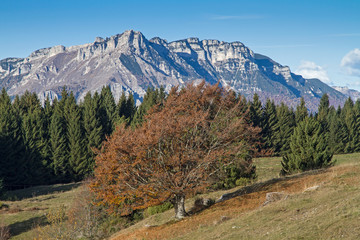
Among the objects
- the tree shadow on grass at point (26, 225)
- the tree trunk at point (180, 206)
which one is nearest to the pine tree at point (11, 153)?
the tree shadow on grass at point (26, 225)

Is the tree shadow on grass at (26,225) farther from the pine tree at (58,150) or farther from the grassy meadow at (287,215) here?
the pine tree at (58,150)

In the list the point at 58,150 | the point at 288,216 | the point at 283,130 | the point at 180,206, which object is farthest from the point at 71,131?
the point at 288,216

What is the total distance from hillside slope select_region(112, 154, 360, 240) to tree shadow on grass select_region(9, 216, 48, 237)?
59.2 feet

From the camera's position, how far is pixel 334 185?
20.3m

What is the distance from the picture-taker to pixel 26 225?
125 ft

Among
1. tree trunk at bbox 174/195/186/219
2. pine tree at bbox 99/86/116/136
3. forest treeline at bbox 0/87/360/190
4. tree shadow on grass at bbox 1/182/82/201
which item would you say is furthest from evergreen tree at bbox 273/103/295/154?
tree trunk at bbox 174/195/186/219

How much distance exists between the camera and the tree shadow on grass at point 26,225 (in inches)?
1439

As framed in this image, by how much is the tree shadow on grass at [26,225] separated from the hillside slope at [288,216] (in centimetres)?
1804

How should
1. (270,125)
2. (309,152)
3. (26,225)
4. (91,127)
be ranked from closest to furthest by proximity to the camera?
(309,152) < (26,225) < (91,127) < (270,125)

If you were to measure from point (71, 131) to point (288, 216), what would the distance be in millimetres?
70460

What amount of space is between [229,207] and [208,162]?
3389mm

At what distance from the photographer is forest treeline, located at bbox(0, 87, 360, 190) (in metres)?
67.5

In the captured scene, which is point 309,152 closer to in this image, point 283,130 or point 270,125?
point 270,125

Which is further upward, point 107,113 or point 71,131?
point 107,113
